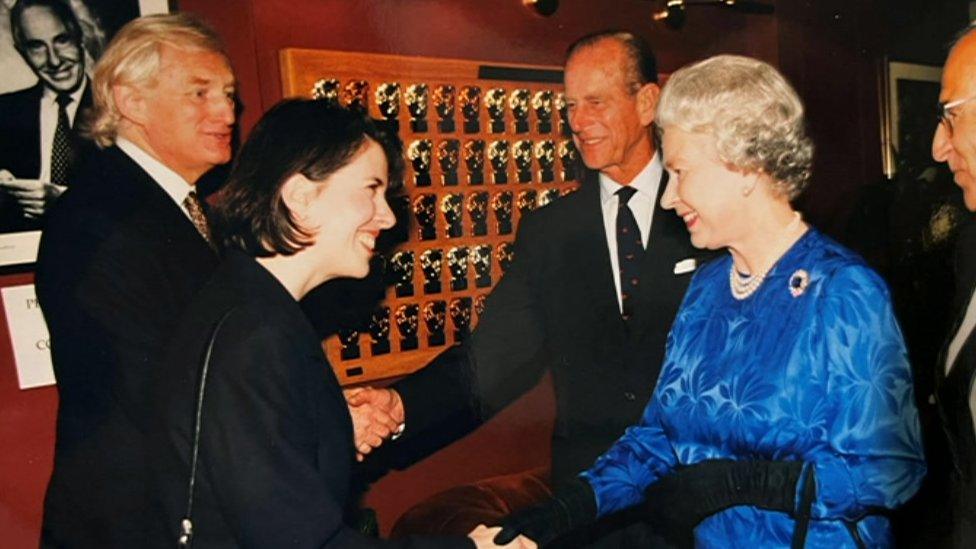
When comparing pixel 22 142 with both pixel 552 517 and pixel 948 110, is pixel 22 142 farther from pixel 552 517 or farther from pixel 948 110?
pixel 948 110

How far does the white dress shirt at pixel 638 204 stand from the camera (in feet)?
4.67

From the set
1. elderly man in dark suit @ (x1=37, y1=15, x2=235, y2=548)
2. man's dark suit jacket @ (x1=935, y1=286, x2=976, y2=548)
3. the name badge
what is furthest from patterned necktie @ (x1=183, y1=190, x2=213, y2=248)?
man's dark suit jacket @ (x1=935, y1=286, x2=976, y2=548)

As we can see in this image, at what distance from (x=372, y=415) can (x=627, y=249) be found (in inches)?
20.5

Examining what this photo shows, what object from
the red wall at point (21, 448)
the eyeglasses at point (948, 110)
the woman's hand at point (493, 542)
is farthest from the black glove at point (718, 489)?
the red wall at point (21, 448)

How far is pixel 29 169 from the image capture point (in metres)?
1.05

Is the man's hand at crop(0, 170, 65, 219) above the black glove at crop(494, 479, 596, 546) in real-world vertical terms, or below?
above

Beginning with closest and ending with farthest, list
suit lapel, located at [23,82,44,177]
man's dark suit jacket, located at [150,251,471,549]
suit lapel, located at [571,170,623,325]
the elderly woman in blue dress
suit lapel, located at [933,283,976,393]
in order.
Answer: man's dark suit jacket, located at [150,251,471,549], the elderly woman in blue dress, suit lapel, located at [23,82,44,177], suit lapel, located at [933,283,976,393], suit lapel, located at [571,170,623,325]

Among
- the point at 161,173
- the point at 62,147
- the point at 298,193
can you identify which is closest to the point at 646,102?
the point at 298,193

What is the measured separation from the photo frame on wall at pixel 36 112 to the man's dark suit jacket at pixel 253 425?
29cm

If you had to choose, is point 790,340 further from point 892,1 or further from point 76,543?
point 892,1

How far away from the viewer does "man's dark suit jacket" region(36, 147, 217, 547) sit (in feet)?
3.41

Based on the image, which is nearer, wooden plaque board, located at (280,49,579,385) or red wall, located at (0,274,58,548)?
red wall, located at (0,274,58,548)

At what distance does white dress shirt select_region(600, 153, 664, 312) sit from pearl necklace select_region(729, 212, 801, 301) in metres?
0.35

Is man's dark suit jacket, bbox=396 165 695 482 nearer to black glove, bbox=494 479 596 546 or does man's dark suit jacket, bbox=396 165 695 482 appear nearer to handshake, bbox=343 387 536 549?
handshake, bbox=343 387 536 549
